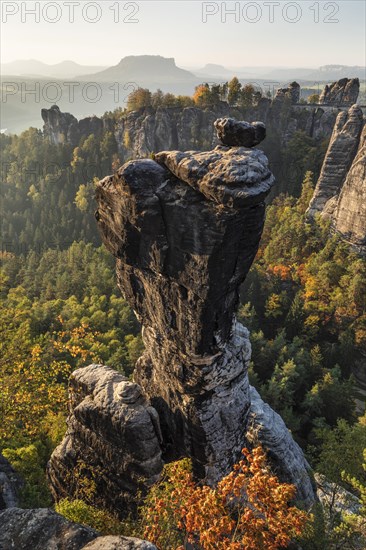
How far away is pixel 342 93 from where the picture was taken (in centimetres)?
9475

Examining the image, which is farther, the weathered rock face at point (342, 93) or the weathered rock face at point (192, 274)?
the weathered rock face at point (342, 93)

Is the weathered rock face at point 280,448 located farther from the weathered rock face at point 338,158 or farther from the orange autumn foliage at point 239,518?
the weathered rock face at point 338,158

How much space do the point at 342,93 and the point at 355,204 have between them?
51.9 m

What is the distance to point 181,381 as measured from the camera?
1798cm

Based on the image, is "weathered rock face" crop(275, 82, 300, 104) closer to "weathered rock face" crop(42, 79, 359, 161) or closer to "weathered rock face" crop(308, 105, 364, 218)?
"weathered rock face" crop(42, 79, 359, 161)

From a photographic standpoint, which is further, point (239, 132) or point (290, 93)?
point (290, 93)

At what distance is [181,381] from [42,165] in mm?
110015

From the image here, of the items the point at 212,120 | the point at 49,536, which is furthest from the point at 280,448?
the point at 212,120

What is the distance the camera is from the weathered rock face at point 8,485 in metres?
17.4

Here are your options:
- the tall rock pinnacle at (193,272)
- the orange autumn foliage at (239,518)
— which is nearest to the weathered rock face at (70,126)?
the tall rock pinnacle at (193,272)

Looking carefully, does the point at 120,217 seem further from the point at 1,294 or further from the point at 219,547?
the point at 1,294

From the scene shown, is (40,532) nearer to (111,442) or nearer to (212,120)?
(111,442)

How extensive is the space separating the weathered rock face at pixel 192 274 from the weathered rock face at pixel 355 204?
4722 cm

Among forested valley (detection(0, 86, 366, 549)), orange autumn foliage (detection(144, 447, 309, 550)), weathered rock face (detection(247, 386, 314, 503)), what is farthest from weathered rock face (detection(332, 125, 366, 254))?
orange autumn foliage (detection(144, 447, 309, 550))
